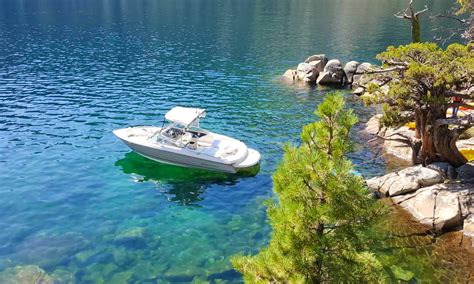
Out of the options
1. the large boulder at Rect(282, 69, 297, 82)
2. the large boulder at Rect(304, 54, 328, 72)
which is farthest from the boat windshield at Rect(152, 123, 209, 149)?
the large boulder at Rect(304, 54, 328, 72)

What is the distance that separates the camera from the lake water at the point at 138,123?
21547mm

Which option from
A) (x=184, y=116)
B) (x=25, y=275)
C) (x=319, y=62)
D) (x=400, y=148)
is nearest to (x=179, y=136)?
(x=184, y=116)

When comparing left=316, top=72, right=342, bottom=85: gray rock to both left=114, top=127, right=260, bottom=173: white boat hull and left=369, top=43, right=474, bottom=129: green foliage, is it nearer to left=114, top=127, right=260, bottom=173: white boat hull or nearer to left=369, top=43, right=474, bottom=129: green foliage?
left=114, top=127, right=260, bottom=173: white boat hull

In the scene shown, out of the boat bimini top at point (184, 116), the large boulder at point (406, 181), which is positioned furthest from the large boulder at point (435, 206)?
Answer: the boat bimini top at point (184, 116)

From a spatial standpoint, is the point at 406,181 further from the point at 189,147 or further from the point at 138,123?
the point at 138,123

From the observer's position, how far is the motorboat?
94.1 feet

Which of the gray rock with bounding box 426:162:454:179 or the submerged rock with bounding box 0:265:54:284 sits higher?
the gray rock with bounding box 426:162:454:179

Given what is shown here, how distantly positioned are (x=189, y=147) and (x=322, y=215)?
1986 cm

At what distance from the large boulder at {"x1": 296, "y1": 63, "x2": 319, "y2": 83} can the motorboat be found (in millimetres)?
25731

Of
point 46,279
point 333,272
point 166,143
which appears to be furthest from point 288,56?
point 333,272

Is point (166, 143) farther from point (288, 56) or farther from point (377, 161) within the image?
point (288, 56)

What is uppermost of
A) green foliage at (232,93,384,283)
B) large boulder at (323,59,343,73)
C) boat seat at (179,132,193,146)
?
green foliage at (232,93,384,283)

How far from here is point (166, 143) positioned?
30016mm

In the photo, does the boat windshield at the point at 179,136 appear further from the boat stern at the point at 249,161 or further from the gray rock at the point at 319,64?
the gray rock at the point at 319,64
